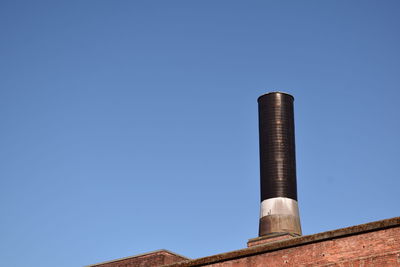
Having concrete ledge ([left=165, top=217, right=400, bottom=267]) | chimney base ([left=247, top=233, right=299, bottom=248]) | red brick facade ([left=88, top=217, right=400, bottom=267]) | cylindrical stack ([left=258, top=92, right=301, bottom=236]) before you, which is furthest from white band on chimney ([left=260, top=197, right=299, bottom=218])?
red brick facade ([left=88, top=217, right=400, bottom=267])

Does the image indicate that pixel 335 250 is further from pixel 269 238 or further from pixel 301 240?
pixel 269 238

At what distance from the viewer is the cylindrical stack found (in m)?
23.4

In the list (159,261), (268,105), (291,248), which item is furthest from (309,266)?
(268,105)

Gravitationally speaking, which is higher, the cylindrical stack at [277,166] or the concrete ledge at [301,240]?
the cylindrical stack at [277,166]

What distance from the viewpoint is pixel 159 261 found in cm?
2088

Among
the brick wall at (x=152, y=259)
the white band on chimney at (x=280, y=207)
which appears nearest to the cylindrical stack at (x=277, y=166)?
the white band on chimney at (x=280, y=207)

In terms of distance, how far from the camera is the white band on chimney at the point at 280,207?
23.4 metres

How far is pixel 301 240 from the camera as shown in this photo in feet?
47.6

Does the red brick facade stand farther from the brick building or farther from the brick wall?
the brick wall

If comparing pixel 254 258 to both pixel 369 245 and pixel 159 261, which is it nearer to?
pixel 369 245

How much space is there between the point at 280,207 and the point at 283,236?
4.67ft

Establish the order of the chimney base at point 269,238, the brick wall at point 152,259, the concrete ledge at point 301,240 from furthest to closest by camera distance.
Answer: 1. the chimney base at point 269,238
2. the brick wall at point 152,259
3. the concrete ledge at point 301,240

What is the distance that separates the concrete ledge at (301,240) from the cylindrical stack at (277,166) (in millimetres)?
7160

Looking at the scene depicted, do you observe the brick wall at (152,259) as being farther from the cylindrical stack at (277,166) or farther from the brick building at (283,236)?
the cylindrical stack at (277,166)
